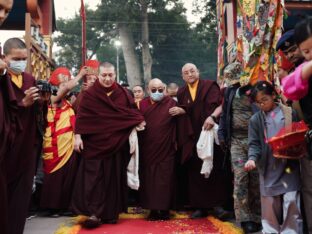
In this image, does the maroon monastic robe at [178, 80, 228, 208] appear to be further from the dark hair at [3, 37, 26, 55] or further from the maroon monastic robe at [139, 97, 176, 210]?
the dark hair at [3, 37, 26, 55]

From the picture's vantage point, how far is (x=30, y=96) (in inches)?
121

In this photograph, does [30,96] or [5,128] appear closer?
[5,128]

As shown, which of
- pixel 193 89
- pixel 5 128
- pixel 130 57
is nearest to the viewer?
pixel 5 128

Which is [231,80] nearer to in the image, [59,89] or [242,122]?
[242,122]

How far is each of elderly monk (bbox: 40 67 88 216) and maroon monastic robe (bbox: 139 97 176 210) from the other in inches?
35.2

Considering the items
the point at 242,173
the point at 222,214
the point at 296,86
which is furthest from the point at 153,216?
the point at 296,86

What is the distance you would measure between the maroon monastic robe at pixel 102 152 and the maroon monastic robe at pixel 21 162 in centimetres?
134

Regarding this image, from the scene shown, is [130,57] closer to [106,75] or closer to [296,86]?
[106,75]

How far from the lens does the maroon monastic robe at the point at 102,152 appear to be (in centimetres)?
456

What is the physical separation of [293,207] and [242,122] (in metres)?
1.13

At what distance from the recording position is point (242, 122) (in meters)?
4.16

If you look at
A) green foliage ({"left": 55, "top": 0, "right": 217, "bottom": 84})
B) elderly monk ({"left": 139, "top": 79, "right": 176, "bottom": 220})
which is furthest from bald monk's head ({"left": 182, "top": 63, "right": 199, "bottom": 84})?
green foliage ({"left": 55, "top": 0, "right": 217, "bottom": 84})

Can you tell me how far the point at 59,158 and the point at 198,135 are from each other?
5.53 feet

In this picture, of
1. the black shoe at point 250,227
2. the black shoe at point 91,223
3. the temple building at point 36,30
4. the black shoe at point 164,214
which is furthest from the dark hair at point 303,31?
the temple building at point 36,30
